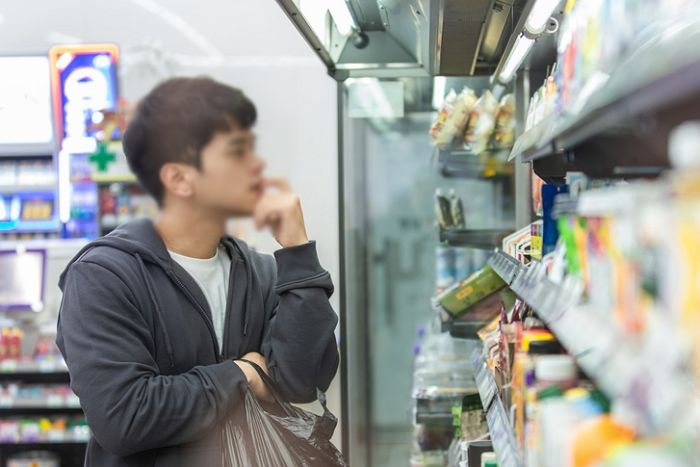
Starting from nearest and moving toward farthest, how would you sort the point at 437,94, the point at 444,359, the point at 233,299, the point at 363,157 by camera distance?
the point at 233,299 < the point at 444,359 < the point at 437,94 < the point at 363,157

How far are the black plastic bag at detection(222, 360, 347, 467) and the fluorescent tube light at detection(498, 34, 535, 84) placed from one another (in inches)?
41.7

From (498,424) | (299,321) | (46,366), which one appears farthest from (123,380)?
(46,366)

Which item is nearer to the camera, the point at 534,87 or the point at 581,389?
the point at 581,389

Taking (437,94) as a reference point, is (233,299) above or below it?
below

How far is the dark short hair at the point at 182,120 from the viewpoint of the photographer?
76.3 inches

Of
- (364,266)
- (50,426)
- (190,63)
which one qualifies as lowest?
(50,426)

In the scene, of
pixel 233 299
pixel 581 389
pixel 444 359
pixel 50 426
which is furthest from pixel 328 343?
pixel 50 426

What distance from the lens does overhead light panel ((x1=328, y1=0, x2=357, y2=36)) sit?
302 cm

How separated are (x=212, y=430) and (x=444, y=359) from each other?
221 cm

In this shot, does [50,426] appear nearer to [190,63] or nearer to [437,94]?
[190,63]

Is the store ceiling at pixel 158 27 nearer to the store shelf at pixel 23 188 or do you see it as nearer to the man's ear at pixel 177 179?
the store shelf at pixel 23 188

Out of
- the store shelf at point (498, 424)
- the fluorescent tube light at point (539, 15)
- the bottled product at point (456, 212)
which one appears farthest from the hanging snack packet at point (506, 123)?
the fluorescent tube light at point (539, 15)

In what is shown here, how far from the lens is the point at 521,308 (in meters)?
2.17

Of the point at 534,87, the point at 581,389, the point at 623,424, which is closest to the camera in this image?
the point at 623,424
